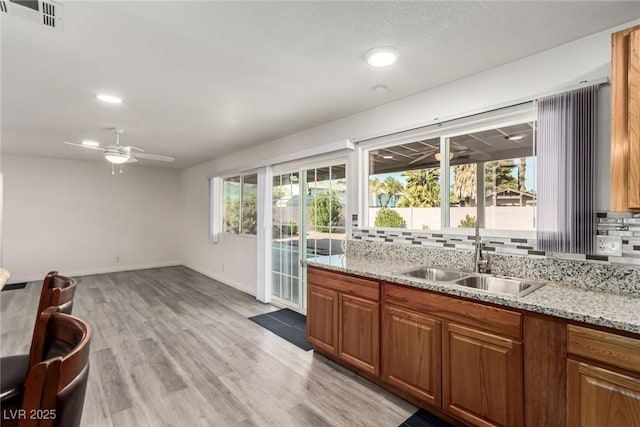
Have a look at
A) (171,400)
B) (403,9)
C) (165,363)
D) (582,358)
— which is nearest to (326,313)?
(171,400)

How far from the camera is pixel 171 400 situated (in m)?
2.20

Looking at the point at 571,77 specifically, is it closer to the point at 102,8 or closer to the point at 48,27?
the point at 102,8

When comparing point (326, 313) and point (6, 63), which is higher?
point (6, 63)

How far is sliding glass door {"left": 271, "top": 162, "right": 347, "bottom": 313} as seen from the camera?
3584 millimetres

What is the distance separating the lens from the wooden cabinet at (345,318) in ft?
7.59

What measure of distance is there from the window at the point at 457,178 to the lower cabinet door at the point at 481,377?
93cm

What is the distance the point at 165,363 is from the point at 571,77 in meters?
3.82

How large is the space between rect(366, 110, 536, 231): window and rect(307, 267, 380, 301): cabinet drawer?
789mm

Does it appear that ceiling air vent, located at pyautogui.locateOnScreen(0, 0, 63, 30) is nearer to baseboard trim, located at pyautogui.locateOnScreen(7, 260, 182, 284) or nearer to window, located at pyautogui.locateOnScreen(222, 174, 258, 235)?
window, located at pyautogui.locateOnScreen(222, 174, 258, 235)

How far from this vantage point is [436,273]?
248cm

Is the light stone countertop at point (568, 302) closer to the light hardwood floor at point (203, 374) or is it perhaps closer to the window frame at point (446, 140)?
the window frame at point (446, 140)

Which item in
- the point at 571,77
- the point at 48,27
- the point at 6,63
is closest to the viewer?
the point at 48,27

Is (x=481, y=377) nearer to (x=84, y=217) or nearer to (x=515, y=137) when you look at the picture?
(x=515, y=137)

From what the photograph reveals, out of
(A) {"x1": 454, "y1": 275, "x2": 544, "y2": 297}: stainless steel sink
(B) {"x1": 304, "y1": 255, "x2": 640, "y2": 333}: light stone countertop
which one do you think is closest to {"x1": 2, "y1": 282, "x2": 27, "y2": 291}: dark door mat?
(B) {"x1": 304, "y1": 255, "x2": 640, "y2": 333}: light stone countertop
